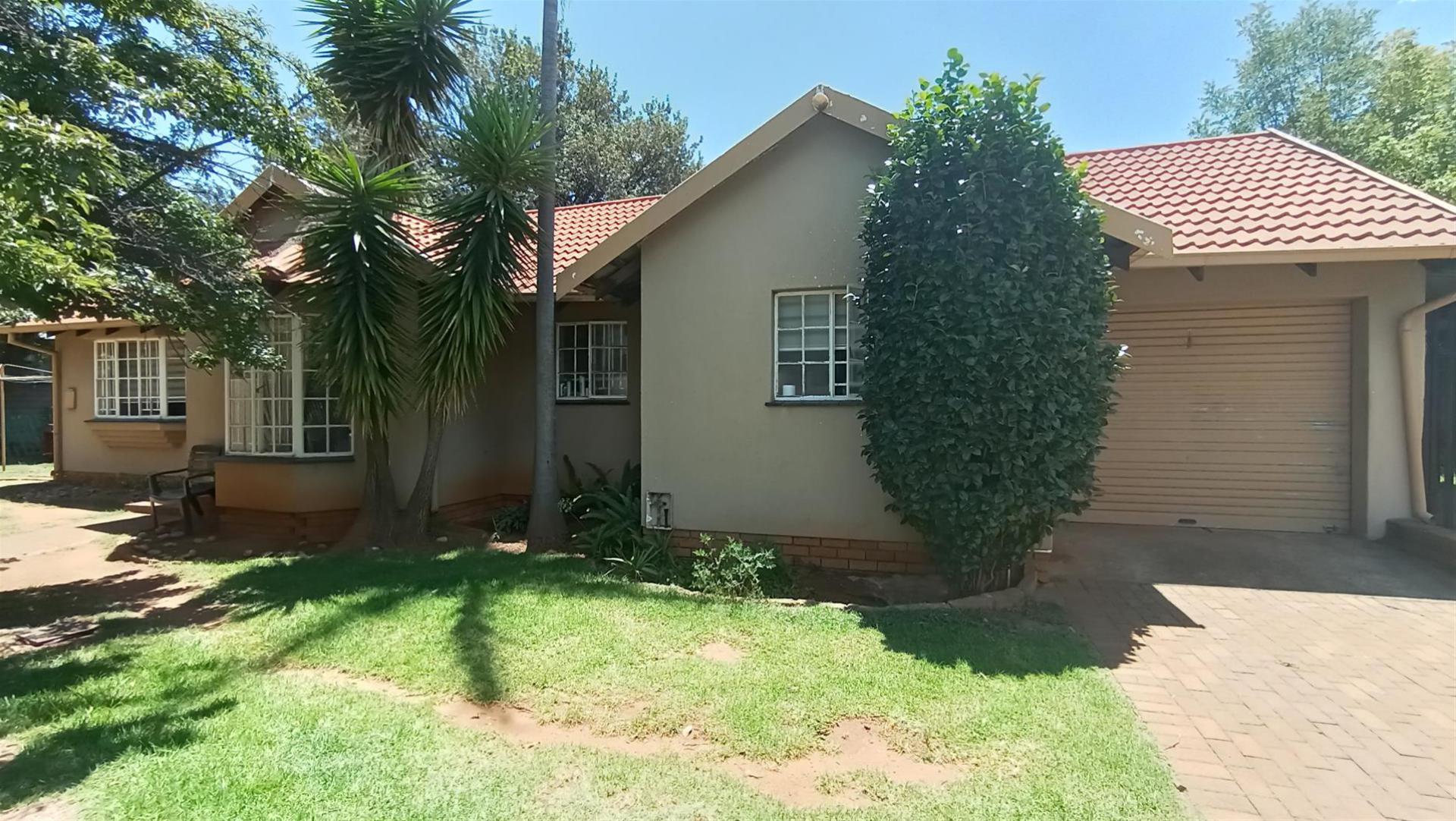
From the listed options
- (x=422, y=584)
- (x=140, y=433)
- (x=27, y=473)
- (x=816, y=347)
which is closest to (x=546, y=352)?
(x=422, y=584)

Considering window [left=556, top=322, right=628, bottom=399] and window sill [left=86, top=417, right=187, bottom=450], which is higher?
window [left=556, top=322, right=628, bottom=399]

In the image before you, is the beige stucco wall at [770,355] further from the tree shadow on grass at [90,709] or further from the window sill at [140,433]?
the window sill at [140,433]

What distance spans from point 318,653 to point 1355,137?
77.9 feet

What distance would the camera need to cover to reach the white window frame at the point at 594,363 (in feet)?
35.1

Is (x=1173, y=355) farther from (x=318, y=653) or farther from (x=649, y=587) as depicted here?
(x=318, y=653)

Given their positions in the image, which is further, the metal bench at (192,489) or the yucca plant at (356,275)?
the metal bench at (192,489)

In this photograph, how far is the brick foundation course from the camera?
6.98m

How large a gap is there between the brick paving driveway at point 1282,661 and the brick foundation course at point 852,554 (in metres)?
1.20

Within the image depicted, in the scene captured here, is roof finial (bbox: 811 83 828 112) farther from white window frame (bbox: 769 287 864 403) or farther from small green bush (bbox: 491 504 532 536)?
small green bush (bbox: 491 504 532 536)

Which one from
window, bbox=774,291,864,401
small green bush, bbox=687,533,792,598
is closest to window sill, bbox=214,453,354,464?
small green bush, bbox=687,533,792,598

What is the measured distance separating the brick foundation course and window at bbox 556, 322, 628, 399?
13.5 feet

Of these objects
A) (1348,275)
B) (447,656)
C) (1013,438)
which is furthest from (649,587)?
(1348,275)

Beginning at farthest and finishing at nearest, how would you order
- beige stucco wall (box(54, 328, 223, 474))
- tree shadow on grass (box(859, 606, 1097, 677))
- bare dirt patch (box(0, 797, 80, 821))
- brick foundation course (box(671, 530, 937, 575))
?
beige stucco wall (box(54, 328, 223, 474))
brick foundation course (box(671, 530, 937, 575))
tree shadow on grass (box(859, 606, 1097, 677))
bare dirt patch (box(0, 797, 80, 821))

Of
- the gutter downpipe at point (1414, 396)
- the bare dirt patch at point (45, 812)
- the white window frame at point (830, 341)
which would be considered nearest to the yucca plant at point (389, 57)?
the white window frame at point (830, 341)
